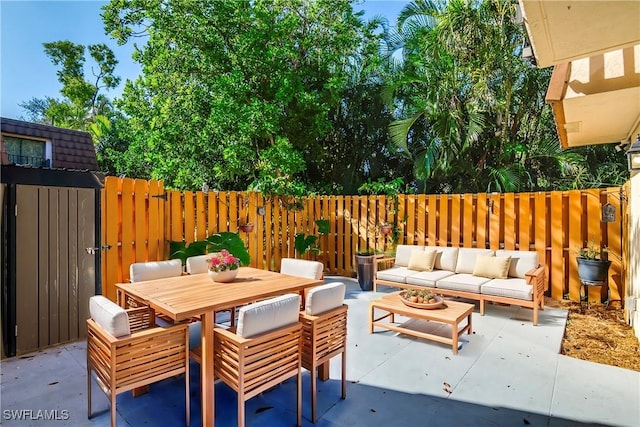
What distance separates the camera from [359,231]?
7.41 metres

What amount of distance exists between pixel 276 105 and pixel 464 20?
14.4 ft

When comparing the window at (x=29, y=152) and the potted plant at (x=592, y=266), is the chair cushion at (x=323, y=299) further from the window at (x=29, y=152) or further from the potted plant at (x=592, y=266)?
the window at (x=29, y=152)

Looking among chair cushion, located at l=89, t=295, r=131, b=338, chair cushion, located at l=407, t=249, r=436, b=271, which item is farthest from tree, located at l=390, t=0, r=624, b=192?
chair cushion, located at l=89, t=295, r=131, b=338

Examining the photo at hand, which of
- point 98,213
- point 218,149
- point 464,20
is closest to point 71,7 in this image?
point 218,149

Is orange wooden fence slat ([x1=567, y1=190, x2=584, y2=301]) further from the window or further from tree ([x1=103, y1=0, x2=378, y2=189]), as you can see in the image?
the window

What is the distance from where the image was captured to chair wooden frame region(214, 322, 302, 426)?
209 cm

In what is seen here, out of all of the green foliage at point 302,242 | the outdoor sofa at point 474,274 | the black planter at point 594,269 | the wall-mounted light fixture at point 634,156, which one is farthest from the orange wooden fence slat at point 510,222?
the green foliage at point 302,242

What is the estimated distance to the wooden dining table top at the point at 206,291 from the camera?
2.28 m

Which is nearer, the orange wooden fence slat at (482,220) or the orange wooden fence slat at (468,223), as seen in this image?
the orange wooden fence slat at (482,220)

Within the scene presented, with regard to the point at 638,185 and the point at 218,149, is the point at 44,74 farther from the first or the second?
the point at 638,185

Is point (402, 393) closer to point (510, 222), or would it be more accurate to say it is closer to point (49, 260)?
point (49, 260)

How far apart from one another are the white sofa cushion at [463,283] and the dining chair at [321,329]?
2719mm

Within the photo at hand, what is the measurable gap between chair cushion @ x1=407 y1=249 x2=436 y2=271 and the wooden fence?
3.04 ft

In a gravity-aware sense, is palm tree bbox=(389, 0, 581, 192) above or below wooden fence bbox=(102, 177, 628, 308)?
above
